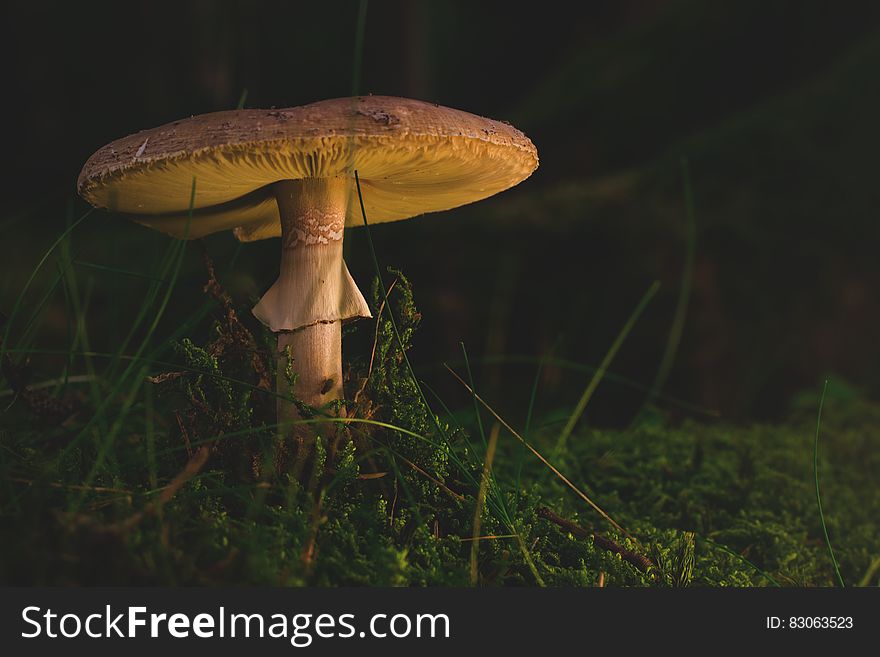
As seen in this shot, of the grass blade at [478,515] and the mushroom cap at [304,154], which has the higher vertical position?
the mushroom cap at [304,154]

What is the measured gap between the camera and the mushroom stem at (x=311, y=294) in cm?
197

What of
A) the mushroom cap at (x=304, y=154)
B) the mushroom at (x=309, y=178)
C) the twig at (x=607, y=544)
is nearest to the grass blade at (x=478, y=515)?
the twig at (x=607, y=544)

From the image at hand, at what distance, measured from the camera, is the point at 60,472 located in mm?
1750

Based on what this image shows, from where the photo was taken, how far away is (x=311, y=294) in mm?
1999

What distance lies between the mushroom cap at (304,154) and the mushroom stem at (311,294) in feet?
0.20

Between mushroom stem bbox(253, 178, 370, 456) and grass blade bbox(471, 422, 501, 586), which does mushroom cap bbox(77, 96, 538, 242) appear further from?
grass blade bbox(471, 422, 501, 586)

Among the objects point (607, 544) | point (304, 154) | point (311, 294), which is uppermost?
point (304, 154)

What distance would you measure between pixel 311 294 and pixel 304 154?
48 cm

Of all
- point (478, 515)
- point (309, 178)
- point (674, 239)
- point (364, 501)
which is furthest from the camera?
point (674, 239)

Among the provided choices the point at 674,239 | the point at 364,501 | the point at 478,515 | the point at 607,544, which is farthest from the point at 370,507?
the point at 674,239

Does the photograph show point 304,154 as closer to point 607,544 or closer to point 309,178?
point 309,178

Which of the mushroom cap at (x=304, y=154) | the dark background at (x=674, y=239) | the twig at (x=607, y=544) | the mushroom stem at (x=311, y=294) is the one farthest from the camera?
the dark background at (x=674, y=239)

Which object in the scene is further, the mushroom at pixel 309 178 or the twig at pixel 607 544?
the twig at pixel 607 544

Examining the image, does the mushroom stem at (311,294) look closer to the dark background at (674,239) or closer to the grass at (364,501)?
the grass at (364,501)
